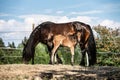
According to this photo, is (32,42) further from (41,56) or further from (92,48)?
(41,56)

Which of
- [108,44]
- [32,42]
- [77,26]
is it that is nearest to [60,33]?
[77,26]

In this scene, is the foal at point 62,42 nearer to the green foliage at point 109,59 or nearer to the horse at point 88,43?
the horse at point 88,43

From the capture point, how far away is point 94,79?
7.55m

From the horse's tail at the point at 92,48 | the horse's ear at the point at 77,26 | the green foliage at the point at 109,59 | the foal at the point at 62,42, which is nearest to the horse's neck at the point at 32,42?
the foal at the point at 62,42

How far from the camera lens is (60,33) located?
1256 centimetres

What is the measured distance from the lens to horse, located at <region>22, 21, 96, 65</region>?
1266cm

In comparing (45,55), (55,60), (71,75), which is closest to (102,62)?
(45,55)

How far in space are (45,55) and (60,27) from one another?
3.80 metres

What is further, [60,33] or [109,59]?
[109,59]

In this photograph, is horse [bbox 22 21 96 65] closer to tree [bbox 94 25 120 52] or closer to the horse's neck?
the horse's neck

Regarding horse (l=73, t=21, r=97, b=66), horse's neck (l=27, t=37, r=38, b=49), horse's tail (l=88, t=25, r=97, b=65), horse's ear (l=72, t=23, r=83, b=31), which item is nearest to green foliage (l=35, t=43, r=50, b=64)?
horse's neck (l=27, t=37, r=38, b=49)

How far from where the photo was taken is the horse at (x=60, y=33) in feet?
41.5

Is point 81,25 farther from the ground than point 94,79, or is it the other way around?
point 81,25

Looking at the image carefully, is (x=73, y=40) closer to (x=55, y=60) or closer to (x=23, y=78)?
(x=55, y=60)
